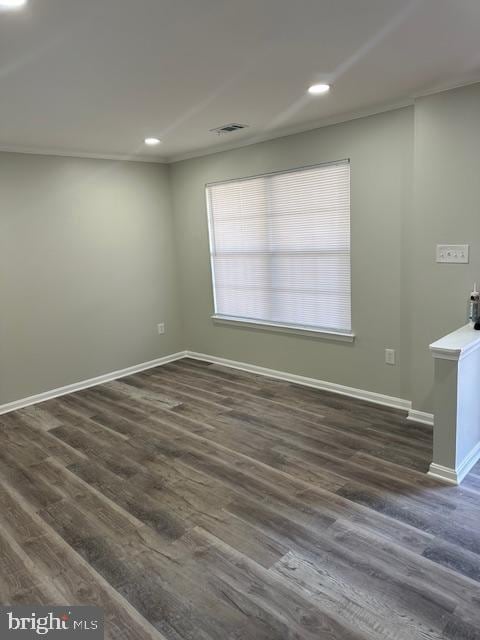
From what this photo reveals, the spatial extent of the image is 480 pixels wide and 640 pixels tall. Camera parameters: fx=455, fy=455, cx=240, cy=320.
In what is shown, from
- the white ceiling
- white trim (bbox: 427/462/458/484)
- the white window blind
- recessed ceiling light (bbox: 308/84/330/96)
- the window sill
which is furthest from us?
the window sill

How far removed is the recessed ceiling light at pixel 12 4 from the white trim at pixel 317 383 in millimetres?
3471

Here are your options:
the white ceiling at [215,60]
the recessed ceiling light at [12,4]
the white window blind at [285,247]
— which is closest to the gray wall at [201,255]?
the white window blind at [285,247]

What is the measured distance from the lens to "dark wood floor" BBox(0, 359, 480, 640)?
6.02ft

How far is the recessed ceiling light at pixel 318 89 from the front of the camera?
9.35 ft

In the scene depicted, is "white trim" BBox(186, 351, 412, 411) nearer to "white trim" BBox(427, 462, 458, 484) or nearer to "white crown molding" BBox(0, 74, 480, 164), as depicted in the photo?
"white trim" BBox(427, 462, 458, 484)

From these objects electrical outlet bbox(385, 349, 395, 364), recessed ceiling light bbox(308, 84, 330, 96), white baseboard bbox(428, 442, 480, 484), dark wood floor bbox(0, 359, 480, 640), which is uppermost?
recessed ceiling light bbox(308, 84, 330, 96)

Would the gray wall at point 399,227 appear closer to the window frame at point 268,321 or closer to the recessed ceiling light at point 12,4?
the window frame at point 268,321

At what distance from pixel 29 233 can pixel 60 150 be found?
0.84 meters

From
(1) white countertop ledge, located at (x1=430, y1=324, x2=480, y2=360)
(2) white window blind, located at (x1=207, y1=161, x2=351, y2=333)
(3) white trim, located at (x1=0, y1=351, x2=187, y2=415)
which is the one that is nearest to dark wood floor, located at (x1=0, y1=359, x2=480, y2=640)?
(3) white trim, located at (x1=0, y1=351, x2=187, y2=415)

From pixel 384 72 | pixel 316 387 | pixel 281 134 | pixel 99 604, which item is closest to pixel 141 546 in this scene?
pixel 99 604

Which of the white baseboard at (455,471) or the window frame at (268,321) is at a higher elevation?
the window frame at (268,321)

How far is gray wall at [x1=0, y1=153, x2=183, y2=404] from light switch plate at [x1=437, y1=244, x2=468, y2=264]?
10.4ft

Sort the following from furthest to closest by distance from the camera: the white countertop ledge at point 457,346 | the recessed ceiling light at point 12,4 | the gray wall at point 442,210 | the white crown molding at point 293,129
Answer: the white crown molding at point 293,129
the gray wall at point 442,210
the white countertop ledge at point 457,346
the recessed ceiling light at point 12,4

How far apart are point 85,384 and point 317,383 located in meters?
2.38
